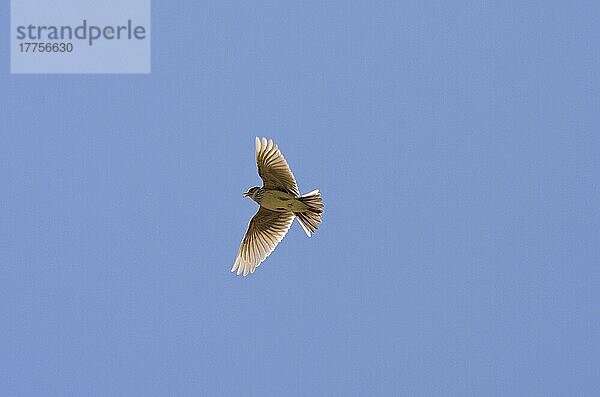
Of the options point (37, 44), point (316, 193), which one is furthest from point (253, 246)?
point (37, 44)

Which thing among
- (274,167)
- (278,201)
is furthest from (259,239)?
(274,167)

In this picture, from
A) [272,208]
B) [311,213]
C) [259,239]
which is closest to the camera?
[311,213]

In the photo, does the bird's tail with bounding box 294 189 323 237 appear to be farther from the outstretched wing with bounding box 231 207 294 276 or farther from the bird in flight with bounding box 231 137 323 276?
the outstretched wing with bounding box 231 207 294 276

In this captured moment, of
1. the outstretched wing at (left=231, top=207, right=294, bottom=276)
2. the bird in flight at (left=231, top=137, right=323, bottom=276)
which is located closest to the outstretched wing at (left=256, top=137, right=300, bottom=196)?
the bird in flight at (left=231, top=137, right=323, bottom=276)

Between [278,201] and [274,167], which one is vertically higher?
[274,167]

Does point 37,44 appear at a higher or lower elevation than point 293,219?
higher

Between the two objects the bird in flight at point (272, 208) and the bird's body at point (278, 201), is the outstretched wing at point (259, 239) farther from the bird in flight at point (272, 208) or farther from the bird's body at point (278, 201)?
the bird's body at point (278, 201)

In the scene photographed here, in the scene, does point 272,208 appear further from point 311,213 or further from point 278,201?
point 311,213

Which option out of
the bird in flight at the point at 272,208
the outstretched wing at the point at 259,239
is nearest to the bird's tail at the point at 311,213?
the bird in flight at the point at 272,208

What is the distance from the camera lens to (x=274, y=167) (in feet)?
64.3

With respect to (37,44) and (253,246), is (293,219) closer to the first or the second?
(253,246)

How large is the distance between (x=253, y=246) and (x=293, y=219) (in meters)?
0.92

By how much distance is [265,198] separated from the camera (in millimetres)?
19969

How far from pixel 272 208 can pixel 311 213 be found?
0.90m
